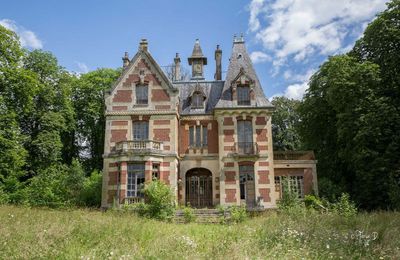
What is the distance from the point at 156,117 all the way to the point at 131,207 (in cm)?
675

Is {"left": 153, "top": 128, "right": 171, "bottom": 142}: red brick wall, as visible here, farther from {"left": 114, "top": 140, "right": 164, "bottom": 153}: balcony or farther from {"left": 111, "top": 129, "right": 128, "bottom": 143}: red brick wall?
{"left": 111, "top": 129, "right": 128, "bottom": 143}: red brick wall

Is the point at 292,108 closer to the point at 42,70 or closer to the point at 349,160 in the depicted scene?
the point at 349,160

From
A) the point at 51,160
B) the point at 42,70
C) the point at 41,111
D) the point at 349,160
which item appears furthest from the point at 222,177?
the point at 42,70

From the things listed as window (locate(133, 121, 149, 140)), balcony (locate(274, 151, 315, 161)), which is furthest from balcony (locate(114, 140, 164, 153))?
balcony (locate(274, 151, 315, 161))

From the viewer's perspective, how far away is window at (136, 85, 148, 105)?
85.5 feet

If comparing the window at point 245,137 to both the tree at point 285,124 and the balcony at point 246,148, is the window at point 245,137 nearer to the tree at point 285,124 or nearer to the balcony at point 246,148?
the balcony at point 246,148

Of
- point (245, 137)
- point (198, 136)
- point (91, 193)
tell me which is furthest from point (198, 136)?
point (91, 193)

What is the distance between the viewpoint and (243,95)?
27.0m

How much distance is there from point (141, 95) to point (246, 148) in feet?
27.0

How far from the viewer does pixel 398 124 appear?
24.1 meters

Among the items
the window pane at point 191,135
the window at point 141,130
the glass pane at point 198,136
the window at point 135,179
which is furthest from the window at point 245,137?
the window at point 135,179

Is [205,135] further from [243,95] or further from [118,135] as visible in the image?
[118,135]

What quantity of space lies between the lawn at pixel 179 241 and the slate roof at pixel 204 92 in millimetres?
15971

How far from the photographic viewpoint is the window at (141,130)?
25.6 meters
